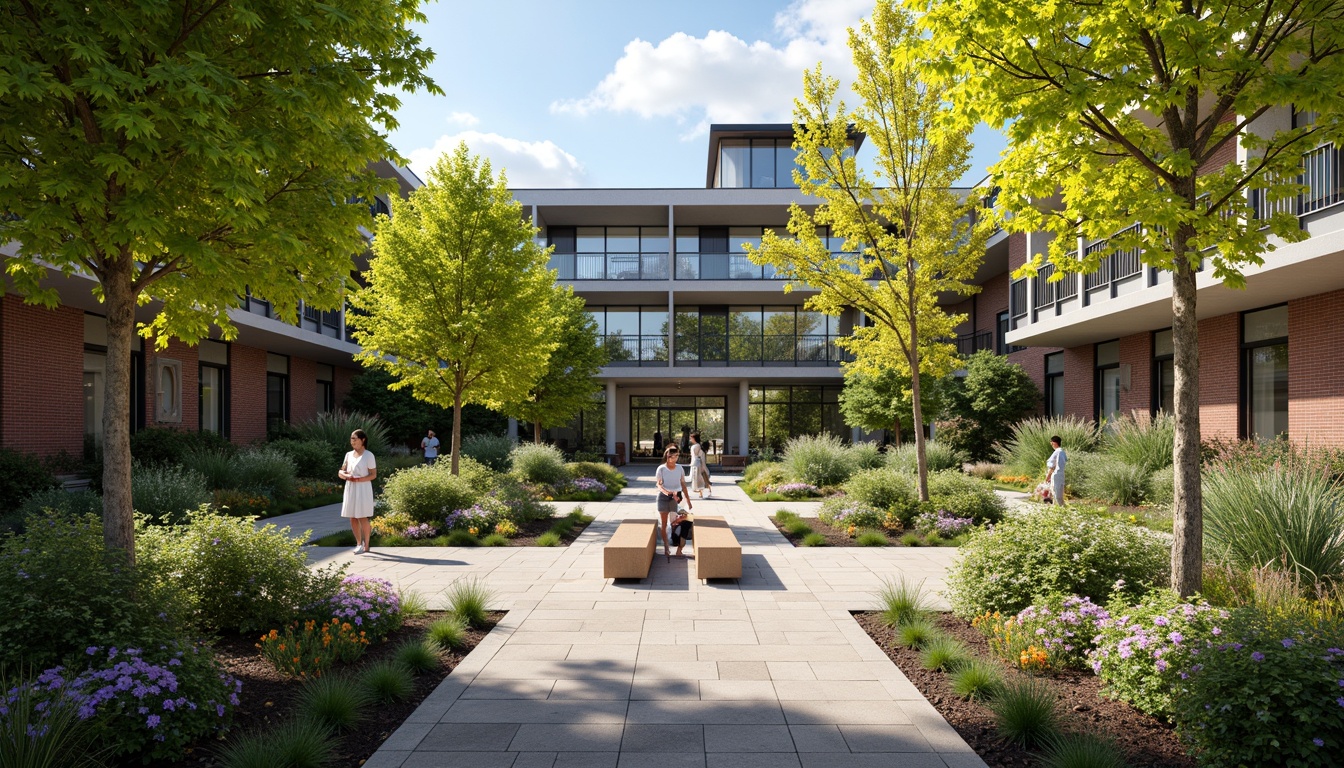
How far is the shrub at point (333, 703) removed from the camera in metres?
4.43

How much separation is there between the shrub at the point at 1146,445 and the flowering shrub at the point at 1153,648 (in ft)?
34.7

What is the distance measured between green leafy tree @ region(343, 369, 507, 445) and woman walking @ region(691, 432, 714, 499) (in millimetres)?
11421

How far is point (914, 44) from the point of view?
604 cm

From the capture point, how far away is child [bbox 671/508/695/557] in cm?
1045

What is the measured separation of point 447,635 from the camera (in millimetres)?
6051

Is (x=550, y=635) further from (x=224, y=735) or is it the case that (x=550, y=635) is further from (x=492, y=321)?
(x=492, y=321)

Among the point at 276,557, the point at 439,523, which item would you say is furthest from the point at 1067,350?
the point at 276,557

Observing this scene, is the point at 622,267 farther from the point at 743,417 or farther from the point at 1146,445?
the point at 1146,445

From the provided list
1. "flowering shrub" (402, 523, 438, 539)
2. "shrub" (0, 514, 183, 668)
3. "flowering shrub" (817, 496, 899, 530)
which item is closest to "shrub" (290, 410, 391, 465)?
"flowering shrub" (402, 523, 438, 539)

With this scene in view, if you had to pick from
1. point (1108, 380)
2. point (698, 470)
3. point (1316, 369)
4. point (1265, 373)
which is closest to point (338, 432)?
point (698, 470)

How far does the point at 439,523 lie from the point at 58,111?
8.09 meters

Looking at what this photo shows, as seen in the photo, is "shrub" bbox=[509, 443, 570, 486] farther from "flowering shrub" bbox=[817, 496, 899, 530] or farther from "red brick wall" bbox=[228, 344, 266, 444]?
"red brick wall" bbox=[228, 344, 266, 444]

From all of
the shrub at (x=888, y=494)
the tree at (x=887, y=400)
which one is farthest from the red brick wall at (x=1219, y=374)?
the shrub at (x=888, y=494)

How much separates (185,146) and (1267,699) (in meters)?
6.85
